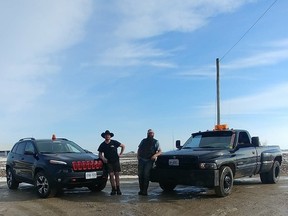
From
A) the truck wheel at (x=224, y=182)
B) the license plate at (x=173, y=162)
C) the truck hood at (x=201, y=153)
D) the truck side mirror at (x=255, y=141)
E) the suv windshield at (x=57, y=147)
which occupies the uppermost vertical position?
the truck side mirror at (x=255, y=141)

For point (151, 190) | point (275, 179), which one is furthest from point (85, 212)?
point (275, 179)

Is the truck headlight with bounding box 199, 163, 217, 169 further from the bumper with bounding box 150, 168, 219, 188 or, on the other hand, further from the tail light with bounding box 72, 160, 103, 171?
the tail light with bounding box 72, 160, 103, 171

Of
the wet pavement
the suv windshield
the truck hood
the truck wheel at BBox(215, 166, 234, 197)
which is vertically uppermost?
the suv windshield

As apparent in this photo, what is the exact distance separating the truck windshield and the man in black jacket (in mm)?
1406

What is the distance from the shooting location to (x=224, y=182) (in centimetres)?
1024

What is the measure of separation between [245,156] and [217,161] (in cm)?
175

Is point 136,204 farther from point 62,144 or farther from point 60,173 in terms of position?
point 62,144

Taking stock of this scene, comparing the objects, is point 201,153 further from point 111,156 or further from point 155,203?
point 111,156

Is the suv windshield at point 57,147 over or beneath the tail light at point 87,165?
over

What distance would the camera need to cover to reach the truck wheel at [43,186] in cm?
1047

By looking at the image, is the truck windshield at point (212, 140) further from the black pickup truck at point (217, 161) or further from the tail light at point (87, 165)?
the tail light at point (87, 165)

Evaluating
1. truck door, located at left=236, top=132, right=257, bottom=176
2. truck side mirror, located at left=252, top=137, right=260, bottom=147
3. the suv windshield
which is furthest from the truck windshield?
the suv windshield

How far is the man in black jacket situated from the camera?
1078 cm

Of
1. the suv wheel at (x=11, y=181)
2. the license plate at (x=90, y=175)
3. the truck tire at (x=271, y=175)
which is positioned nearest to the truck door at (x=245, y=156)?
the truck tire at (x=271, y=175)
